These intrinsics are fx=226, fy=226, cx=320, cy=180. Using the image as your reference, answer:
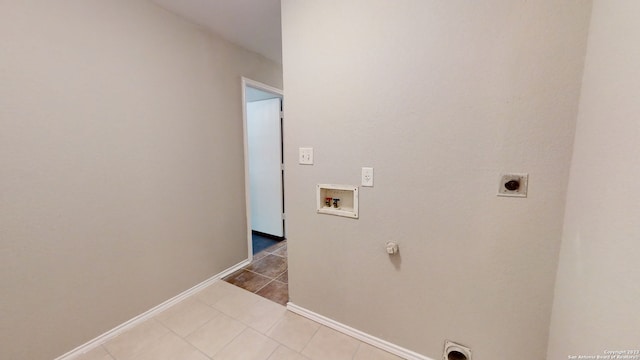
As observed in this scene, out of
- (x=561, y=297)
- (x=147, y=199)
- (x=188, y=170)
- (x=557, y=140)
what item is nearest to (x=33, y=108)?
(x=147, y=199)

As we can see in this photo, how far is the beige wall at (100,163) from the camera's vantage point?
120cm

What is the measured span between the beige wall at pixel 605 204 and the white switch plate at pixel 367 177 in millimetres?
853

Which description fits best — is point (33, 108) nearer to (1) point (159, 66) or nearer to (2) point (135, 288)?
(1) point (159, 66)

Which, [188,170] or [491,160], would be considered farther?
[188,170]

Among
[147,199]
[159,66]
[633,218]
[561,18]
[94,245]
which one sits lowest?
[94,245]

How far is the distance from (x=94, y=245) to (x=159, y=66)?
1.36m

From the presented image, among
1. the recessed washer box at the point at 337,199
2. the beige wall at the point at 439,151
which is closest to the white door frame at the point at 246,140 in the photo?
the beige wall at the point at 439,151

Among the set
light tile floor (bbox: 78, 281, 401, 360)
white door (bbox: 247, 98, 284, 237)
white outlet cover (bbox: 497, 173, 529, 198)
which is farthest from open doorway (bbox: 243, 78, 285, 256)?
white outlet cover (bbox: 497, 173, 529, 198)

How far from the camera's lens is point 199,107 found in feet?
6.70

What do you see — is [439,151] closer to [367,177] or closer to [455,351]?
[367,177]

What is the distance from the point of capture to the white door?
3.09 meters

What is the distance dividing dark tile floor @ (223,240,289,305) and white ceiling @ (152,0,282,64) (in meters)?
2.36

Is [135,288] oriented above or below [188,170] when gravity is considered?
below

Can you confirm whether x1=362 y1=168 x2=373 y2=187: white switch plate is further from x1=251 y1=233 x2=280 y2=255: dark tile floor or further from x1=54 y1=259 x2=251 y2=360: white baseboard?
x1=251 y1=233 x2=280 y2=255: dark tile floor
